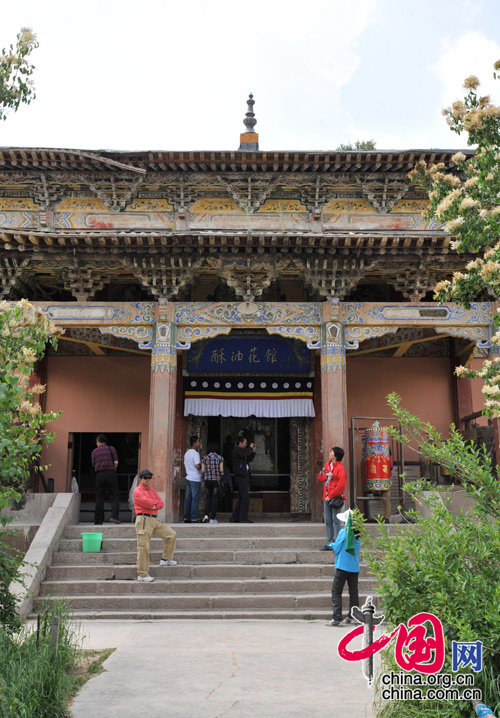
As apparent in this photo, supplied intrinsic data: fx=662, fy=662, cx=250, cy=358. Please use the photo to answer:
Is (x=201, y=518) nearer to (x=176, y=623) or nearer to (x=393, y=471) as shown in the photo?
(x=393, y=471)

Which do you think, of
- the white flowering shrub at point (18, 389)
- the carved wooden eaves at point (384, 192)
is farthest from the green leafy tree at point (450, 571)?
the carved wooden eaves at point (384, 192)

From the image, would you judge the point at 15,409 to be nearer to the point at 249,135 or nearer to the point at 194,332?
the point at 194,332

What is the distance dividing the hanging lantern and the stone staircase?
1.75 metres

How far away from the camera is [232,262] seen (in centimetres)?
1228

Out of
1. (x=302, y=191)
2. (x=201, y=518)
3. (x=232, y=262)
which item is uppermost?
(x=302, y=191)

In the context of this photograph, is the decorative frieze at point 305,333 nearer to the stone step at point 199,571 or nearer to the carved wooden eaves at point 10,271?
the stone step at point 199,571

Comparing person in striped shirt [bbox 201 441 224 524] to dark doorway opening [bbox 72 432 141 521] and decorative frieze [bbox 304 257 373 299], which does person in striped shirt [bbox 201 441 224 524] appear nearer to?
dark doorway opening [bbox 72 432 141 521]

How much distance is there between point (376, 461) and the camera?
40.3 ft

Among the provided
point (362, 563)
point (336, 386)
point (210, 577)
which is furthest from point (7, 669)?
point (336, 386)

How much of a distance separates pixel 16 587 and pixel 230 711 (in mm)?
4978

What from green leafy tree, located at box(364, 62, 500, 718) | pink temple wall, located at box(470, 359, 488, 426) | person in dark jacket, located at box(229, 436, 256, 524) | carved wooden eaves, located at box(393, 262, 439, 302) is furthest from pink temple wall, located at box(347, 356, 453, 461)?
green leafy tree, located at box(364, 62, 500, 718)

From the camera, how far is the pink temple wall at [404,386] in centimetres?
1505

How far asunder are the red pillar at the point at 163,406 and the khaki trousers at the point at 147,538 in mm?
1626

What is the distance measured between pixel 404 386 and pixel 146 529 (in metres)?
7.84
